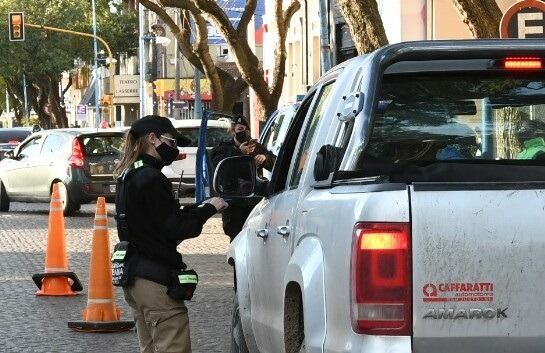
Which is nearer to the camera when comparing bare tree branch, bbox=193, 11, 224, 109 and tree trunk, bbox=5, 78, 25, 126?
bare tree branch, bbox=193, 11, 224, 109

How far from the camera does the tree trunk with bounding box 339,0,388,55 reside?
2055 centimetres

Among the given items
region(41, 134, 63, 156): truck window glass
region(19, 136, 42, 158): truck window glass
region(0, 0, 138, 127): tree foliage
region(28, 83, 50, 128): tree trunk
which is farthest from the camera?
region(28, 83, 50, 128): tree trunk

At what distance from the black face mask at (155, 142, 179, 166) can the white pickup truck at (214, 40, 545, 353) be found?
0.46m

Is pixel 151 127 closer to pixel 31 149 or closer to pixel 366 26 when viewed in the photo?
pixel 366 26

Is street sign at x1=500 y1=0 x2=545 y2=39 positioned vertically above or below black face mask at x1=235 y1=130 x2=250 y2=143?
above

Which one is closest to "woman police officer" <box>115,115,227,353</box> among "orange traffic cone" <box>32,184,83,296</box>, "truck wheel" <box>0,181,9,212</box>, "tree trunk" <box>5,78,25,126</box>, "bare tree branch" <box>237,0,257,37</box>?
"orange traffic cone" <box>32,184,83,296</box>

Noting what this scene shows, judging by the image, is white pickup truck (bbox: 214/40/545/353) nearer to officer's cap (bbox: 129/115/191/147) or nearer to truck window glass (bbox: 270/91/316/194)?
truck window glass (bbox: 270/91/316/194)

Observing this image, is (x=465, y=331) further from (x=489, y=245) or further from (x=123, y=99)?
(x=123, y=99)

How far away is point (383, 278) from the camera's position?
479 cm

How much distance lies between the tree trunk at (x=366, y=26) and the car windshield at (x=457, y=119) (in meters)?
14.6

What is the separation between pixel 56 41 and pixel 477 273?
3079 inches

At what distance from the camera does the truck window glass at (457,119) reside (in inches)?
231

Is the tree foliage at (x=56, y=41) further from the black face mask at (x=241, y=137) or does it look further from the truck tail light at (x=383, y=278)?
the truck tail light at (x=383, y=278)

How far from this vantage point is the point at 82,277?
15.9m
